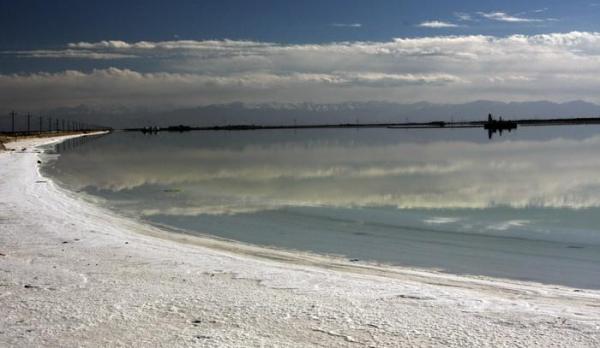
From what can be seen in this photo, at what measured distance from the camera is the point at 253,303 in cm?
700

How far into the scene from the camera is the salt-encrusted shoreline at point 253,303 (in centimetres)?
581

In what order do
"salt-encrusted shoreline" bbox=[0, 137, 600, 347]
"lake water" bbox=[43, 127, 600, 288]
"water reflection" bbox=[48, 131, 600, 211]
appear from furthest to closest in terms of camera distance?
"water reflection" bbox=[48, 131, 600, 211] → "lake water" bbox=[43, 127, 600, 288] → "salt-encrusted shoreline" bbox=[0, 137, 600, 347]

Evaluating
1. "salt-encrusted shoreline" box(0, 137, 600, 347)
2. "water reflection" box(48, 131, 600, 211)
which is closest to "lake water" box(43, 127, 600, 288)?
"water reflection" box(48, 131, 600, 211)

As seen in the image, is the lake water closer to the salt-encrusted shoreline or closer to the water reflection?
the water reflection

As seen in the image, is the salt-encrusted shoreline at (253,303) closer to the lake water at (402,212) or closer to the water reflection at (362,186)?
the lake water at (402,212)

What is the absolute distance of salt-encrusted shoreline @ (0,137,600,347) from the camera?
19.1 feet

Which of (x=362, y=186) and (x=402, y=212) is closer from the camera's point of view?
(x=402, y=212)

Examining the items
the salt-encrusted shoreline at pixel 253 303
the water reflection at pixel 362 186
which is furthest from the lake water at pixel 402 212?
the salt-encrusted shoreline at pixel 253 303

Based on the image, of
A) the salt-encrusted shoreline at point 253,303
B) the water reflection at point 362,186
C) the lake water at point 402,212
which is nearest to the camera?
the salt-encrusted shoreline at point 253,303

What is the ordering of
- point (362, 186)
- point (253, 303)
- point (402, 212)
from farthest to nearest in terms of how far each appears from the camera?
1. point (362, 186)
2. point (402, 212)
3. point (253, 303)

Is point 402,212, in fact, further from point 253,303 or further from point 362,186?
point 253,303

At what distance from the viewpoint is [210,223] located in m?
14.5

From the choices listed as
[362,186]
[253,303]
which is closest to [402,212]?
[362,186]

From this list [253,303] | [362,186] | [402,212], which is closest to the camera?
[253,303]
